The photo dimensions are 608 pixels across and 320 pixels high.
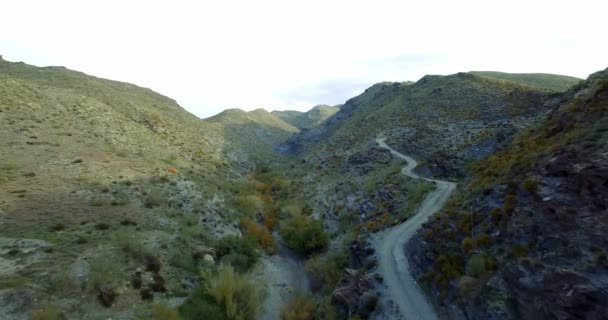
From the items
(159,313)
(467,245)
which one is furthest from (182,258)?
(467,245)

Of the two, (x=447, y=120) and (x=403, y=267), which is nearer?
(x=403, y=267)

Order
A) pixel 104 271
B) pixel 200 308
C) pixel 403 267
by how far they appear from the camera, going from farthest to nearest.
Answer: pixel 403 267
pixel 200 308
pixel 104 271

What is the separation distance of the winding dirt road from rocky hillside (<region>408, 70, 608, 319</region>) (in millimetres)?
758

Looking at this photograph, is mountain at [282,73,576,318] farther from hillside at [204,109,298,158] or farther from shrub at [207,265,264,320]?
hillside at [204,109,298,158]

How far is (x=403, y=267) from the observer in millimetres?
22828

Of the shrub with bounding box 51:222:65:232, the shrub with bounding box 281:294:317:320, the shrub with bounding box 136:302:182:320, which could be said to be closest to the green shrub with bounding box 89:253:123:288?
the shrub with bounding box 136:302:182:320

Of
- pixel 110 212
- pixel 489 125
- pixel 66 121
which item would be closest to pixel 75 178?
pixel 110 212

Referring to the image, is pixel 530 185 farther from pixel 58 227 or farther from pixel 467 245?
pixel 58 227

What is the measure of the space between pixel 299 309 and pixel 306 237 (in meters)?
11.4

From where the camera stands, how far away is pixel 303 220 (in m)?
37.3

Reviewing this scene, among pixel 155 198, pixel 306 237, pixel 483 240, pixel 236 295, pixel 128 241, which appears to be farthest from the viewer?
pixel 306 237

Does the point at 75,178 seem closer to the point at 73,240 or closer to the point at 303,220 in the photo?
the point at 73,240

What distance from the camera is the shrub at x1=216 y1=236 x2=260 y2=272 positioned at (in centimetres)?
2895

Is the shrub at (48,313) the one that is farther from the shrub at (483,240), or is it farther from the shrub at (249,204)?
the shrub at (249,204)
